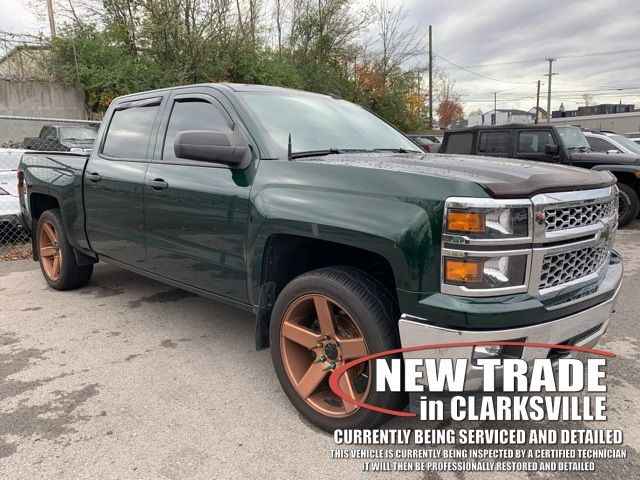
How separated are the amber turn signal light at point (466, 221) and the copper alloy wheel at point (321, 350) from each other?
694 mm

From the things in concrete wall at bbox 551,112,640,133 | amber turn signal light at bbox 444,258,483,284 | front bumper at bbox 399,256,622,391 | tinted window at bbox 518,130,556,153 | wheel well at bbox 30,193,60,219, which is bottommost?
front bumper at bbox 399,256,622,391

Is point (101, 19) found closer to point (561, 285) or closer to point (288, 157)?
point (288, 157)

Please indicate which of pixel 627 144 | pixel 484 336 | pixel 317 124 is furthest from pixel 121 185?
pixel 627 144

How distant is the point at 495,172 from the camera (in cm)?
229

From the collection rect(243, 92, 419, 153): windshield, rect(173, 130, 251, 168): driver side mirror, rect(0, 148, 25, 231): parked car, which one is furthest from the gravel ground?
rect(0, 148, 25, 231): parked car

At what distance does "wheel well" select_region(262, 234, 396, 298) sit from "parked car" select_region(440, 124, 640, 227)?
7016 mm

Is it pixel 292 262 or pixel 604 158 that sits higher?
pixel 604 158

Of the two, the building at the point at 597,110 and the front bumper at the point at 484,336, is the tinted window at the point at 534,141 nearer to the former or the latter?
the front bumper at the point at 484,336

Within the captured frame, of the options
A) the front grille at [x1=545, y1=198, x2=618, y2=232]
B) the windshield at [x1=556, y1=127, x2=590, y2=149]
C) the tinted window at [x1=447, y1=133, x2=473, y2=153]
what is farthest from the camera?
the tinted window at [x1=447, y1=133, x2=473, y2=153]

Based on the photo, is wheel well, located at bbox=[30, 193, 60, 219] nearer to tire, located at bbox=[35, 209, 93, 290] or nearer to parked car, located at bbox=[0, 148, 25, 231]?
tire, located at bbox=[35, 209, 93, 290]

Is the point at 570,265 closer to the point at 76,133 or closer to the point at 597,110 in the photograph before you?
the point at 76,133

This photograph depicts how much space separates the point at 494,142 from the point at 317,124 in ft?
22.3

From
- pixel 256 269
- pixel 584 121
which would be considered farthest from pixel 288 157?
pixel 584 121

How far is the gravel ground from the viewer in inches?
92.8
